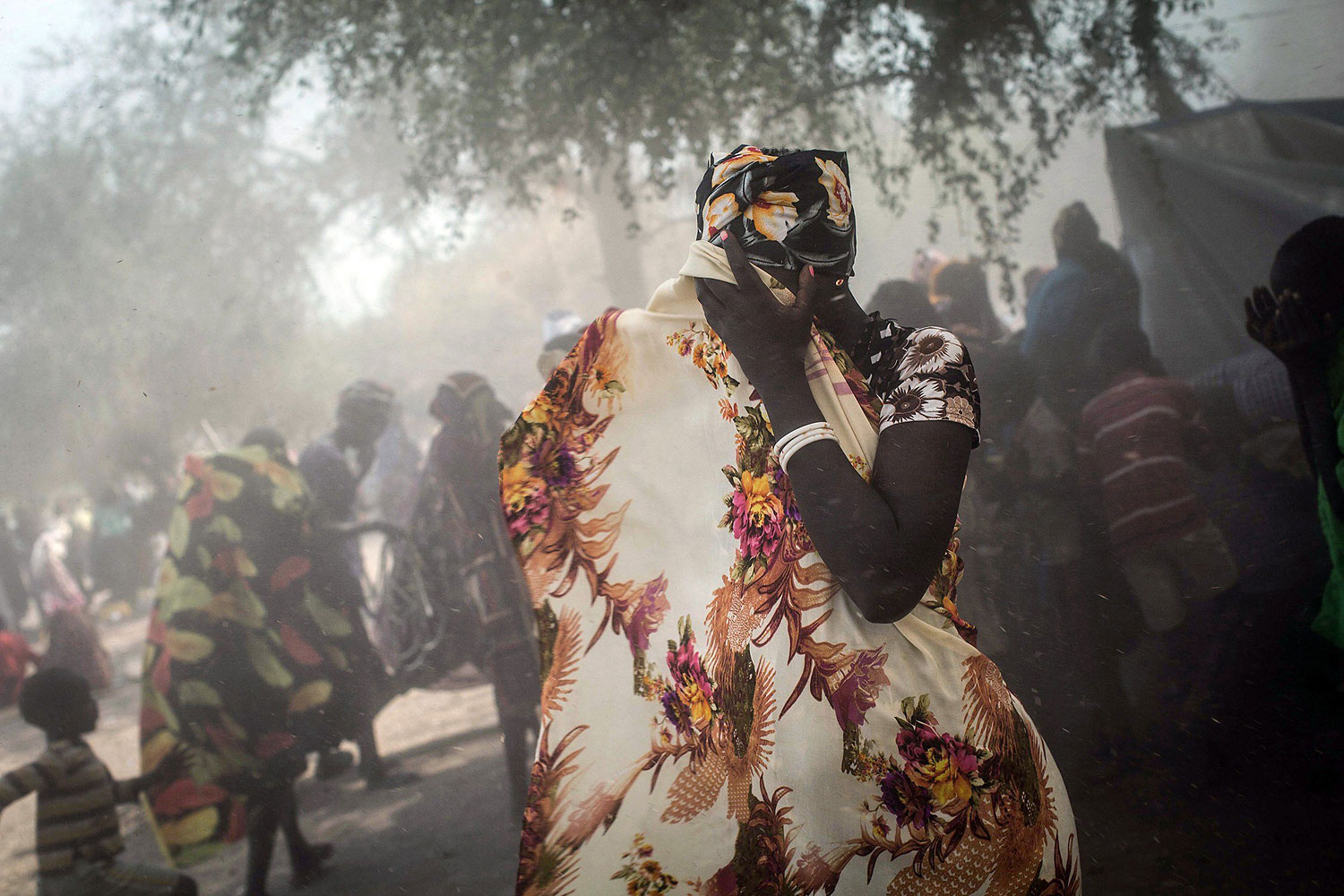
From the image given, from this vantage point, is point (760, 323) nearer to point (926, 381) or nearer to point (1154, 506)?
point (926, 381)

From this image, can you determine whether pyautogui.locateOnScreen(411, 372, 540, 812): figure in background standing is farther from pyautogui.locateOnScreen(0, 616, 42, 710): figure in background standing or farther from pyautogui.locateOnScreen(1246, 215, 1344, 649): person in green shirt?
pyautogui.locateOnScreen(0, 616, 42, 710): figure in background standing

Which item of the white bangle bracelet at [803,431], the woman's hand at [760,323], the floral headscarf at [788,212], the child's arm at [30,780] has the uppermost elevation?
the floral headscarf at [788,212]

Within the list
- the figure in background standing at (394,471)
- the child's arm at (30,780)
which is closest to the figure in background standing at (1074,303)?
the child's arm at (30,780)

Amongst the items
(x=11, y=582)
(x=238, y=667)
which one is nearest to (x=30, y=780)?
(x=238, y=667)

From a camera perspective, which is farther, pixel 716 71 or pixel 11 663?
pixel 11 663

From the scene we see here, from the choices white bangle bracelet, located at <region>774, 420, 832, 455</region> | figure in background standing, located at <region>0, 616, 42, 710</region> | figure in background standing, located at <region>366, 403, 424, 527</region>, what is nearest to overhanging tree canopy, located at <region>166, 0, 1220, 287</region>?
white bangle bracelet, located at <region>774, 420, 832, 455</region>

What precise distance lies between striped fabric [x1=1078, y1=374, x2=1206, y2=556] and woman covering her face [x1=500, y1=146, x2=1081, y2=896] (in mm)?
2196

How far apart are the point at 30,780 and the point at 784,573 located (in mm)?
3261

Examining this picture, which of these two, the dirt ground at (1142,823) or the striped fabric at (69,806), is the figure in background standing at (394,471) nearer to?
the dirt ground at (1142,823)

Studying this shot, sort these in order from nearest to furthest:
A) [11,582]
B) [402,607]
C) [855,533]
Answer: [855,533]
[402,607]
[11,582]

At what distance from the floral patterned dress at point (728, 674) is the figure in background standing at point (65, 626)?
5.86 metres

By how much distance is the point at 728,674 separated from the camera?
5.16 feet

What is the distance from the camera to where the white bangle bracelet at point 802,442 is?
4.37 feet

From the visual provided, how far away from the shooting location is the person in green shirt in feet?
8.86
